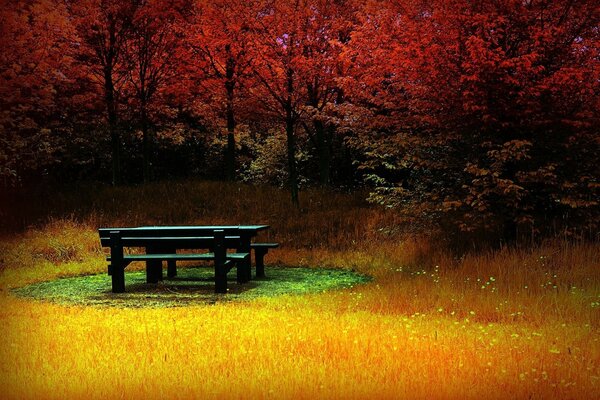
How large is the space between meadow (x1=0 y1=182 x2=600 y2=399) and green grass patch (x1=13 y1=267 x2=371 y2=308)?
1.51 feet

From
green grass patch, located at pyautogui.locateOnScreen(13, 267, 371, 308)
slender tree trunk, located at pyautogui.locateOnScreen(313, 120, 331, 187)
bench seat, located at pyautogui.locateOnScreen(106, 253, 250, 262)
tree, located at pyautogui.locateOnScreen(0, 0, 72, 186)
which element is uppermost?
tree, located at pyautogui.locateOnScreen(0, 0, 72, 186)

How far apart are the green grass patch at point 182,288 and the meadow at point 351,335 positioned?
0.46m

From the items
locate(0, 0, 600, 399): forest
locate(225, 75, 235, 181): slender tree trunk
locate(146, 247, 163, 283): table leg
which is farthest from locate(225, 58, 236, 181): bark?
locate(146, 247, 163, 283): table leg

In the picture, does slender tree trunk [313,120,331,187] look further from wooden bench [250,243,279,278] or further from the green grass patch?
wooden bench [250,243,279,278]

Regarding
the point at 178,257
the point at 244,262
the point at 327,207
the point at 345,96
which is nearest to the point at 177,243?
the point at 178,257

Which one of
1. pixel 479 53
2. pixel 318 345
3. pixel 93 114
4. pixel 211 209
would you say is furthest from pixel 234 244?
pixel 93 114

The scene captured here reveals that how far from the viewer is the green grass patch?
10000 mm

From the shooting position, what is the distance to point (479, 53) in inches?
475

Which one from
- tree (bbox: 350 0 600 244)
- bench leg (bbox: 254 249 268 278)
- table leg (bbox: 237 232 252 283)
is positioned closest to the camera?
table leg (bbox: 237 232 252 283)

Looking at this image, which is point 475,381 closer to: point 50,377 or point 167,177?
point 50,377

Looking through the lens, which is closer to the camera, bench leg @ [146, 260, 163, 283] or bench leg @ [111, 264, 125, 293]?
bench leg @ [111, 264, 125, 293]

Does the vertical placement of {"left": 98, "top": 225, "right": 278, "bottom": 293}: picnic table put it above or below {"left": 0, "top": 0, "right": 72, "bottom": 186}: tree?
below

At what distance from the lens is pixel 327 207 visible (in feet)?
62.2

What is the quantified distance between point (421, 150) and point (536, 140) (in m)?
2.36
